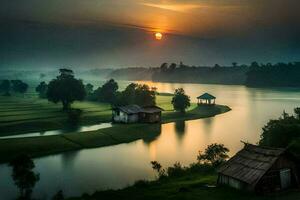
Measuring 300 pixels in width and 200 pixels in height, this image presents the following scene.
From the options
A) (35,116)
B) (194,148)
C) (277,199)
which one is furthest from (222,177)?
(35,116)

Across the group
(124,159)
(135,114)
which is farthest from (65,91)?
(124,159)

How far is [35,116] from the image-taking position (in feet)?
260

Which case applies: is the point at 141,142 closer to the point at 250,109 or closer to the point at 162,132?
the point at 162,132

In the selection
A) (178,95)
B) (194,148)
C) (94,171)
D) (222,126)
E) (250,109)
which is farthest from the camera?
(250,109)

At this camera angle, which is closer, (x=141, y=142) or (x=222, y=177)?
(x=222, y=177)

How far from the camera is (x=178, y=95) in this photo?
89688mm

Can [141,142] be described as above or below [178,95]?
below

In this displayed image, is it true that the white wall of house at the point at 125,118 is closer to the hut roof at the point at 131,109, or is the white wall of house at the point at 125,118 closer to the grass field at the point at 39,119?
the hut roof at the point at 131,109

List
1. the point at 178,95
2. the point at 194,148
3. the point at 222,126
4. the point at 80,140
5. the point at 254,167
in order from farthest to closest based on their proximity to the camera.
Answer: the point at 178,95
the point at 222,126
the point at 80,140
the point at 194,148
the point at 254,167

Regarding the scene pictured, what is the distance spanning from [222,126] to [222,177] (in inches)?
1680

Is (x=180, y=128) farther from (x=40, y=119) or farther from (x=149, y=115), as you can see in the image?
(x=40, y=119)

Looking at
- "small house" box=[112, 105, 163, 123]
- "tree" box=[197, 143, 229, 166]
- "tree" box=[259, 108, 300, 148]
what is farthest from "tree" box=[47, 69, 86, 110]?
"tree" box=[259, 108, 300, 148]

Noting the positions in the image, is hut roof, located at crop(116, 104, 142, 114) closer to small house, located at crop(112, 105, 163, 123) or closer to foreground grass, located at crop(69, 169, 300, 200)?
small house, located at crop(112, 105, 163, 123)

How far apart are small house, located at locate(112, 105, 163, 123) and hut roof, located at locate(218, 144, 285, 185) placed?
42.7 m
